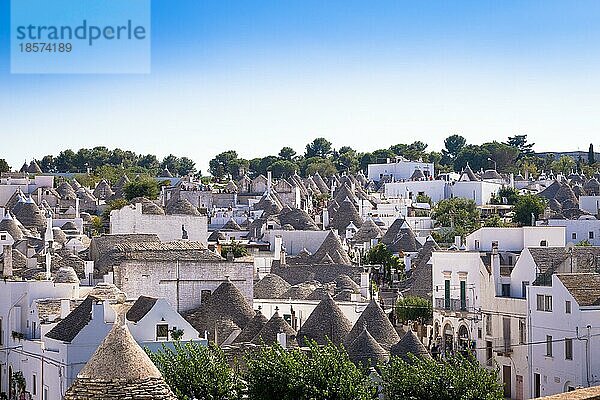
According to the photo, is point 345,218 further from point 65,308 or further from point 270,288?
point 65,308

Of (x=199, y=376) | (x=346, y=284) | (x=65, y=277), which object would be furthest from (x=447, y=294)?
(x=199, y=376)

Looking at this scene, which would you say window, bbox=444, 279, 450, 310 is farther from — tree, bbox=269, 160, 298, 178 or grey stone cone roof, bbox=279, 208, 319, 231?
tree, bbox=269, 160, 298, 178

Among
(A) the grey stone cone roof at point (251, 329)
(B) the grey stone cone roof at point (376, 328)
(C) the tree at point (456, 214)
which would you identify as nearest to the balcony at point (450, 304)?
(B) the grey stone cone roof at point (376, 328)

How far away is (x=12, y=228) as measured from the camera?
206 ft

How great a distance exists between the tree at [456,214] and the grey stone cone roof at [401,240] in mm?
6806

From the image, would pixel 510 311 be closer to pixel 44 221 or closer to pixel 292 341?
pixel 292 341

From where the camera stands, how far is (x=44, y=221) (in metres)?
73.8

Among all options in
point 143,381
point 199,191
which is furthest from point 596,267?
point 199,191

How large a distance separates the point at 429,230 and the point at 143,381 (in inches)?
2786

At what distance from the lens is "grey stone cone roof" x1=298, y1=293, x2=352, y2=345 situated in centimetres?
3878

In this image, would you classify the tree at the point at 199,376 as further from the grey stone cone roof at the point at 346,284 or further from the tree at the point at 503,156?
the tree at the point at 503,156

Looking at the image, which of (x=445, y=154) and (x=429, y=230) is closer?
(x=429, y=230)

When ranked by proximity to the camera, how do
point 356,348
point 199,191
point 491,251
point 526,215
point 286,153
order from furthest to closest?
point 286,153
point 199,191
point 526,215
point 491,251
point 356,348

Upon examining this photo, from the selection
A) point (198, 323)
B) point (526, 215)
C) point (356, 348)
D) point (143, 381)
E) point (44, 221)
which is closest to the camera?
point (143, 381)
